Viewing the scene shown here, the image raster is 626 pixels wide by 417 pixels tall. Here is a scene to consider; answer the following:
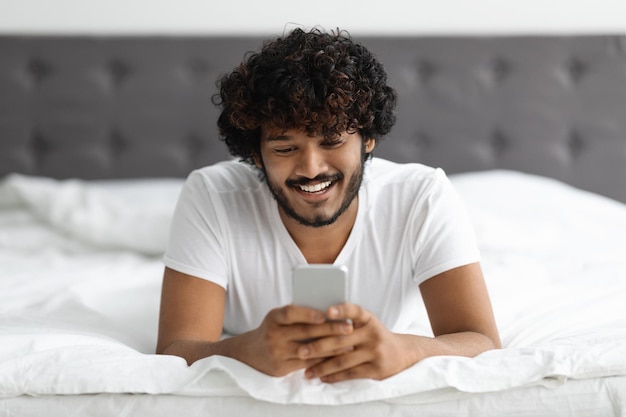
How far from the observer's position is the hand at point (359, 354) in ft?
3.17

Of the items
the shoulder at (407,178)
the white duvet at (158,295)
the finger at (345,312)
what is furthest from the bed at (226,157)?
the shoulder at (407,178)

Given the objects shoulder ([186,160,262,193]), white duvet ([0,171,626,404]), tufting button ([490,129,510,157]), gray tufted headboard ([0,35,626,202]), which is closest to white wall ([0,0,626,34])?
gray tufted headboard ([0,35,626,202])

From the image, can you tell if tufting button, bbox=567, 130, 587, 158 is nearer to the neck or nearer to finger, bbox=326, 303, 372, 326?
the neck

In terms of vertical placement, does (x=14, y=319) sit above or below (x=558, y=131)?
below

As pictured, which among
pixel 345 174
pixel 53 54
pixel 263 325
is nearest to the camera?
pixel 263 325

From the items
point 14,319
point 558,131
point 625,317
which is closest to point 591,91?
point 558,131

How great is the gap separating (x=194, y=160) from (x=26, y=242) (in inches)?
26.4

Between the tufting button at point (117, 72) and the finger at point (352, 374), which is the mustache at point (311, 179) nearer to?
the finger at point (352, 374)

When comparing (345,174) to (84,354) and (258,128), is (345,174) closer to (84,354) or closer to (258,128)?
(258,128)

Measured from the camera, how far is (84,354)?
1076mm

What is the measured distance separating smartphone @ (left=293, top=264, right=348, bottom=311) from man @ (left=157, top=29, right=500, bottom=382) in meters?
0.15

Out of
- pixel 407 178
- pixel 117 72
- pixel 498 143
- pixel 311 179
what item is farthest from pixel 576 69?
pixel 311 179

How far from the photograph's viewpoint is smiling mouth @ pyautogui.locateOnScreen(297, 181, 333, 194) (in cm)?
122

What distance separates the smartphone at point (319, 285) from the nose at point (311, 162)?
0.93 feet
